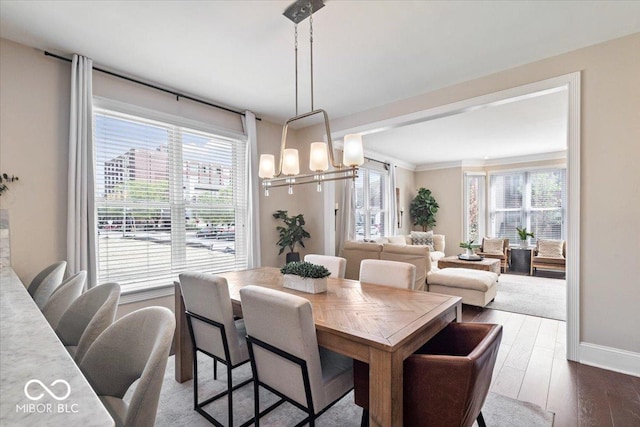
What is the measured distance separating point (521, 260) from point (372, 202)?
12.2 ft

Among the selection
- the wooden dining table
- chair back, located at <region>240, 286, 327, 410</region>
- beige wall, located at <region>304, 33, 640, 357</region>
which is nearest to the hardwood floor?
beige wall, located at <region>304, 33, 640, 357</region>

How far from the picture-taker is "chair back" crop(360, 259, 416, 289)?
238 centimetres

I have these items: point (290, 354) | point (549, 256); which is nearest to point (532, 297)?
point (549, 256)

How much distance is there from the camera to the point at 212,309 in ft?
6.20

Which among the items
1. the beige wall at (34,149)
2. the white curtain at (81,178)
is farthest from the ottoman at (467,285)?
the beige wall at (34,149)

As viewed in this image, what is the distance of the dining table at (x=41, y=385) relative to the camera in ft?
1.95

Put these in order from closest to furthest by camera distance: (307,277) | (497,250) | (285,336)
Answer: (285,336) < (307,277) < (497,250)

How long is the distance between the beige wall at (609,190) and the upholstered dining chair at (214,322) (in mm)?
3053

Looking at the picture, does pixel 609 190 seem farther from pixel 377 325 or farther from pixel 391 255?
pixel 377 325

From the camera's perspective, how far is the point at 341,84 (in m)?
3.37

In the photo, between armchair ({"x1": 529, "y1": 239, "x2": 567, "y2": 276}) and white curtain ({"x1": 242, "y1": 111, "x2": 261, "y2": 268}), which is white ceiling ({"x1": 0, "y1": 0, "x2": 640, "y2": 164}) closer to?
white curtain ({"x1": 242, "y1": 111, "x2": 261, "y2": 268})

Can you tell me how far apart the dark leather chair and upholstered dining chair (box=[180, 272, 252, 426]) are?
816 mm

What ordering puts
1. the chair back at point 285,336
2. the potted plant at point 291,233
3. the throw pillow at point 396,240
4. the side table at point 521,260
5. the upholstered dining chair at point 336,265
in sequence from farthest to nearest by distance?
1. the side table at point 521,260
2. the throw pillow at point 396,240
3. the potted plant at point 291,233
4. the upholstered dining chair at point 336,265
5. the chair back at point 285,336

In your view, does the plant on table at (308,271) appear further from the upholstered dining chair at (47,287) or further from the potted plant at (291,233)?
the potted plant at (291,233)
